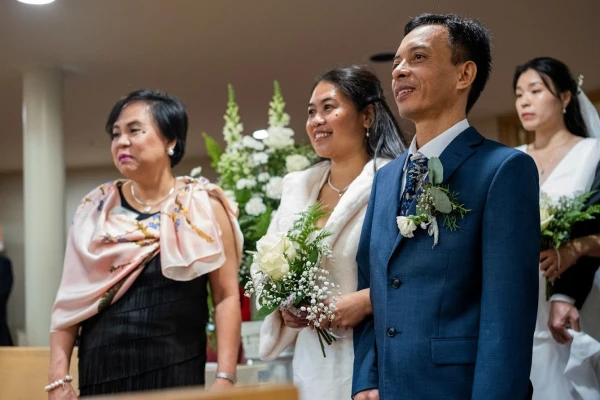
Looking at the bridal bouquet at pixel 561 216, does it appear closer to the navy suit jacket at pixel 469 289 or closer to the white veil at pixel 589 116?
the white veil at pixel 589 116

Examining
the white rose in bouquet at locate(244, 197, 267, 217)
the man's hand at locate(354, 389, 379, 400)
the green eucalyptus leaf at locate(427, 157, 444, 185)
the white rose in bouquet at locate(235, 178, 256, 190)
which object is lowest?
the man's hand at locate(354, 389, 379, 400)

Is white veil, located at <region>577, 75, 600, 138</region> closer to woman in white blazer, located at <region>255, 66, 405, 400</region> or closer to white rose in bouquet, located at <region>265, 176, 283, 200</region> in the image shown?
woman in white blazer, located at <region>255, 66, 405, 400</region>

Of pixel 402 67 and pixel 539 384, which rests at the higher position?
pixel 402 67

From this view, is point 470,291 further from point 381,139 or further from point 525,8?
point 525,8

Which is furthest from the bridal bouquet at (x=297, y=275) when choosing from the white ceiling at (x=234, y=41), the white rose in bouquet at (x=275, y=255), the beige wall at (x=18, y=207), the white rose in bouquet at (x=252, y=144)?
the beige wall at (x=18, y=207)

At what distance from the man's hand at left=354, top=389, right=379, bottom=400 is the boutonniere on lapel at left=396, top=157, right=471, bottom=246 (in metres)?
0.42

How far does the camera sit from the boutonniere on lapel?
1.77 metres

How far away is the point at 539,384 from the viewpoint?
2.79m

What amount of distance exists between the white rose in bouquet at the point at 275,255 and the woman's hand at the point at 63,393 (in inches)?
34.0

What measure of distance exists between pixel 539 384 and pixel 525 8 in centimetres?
341

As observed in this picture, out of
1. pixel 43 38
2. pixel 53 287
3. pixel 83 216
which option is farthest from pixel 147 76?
pixel 83 216

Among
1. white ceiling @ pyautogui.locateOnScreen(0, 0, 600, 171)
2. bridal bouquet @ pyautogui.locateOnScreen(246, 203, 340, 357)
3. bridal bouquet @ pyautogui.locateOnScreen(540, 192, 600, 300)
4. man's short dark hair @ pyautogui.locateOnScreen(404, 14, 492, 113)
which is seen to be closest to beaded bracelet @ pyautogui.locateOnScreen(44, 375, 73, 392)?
bridal bouquet @ pyautogui.locateOnScreen(246, 203, 340, 357)

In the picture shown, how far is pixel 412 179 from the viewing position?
1927mm

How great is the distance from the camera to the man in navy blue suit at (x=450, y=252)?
168cm
